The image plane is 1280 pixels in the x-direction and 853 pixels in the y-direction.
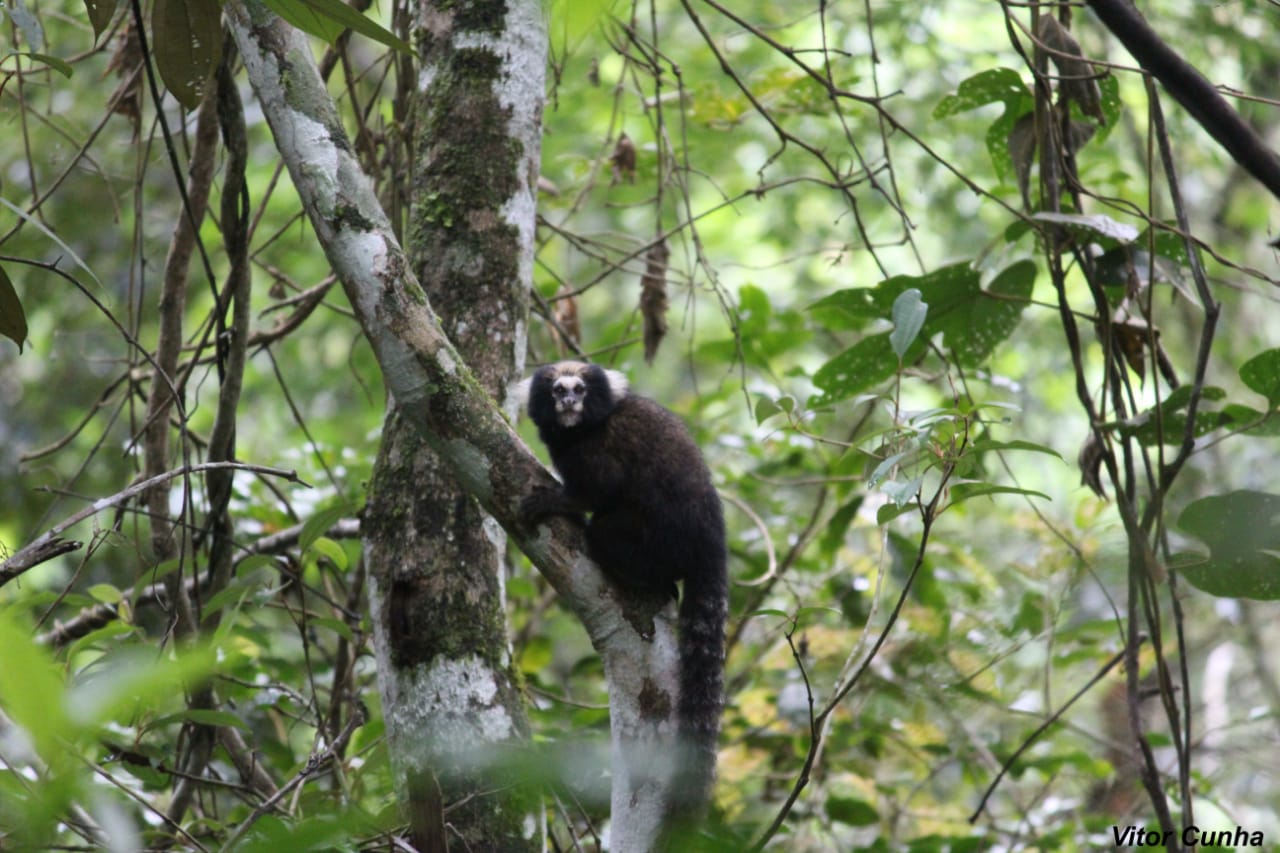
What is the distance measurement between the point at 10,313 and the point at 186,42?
79cm

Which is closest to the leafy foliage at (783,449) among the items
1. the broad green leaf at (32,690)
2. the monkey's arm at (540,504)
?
the broad green leaf at (32,690)

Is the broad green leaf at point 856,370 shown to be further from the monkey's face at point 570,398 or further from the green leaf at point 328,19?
the green leaf at point 328,19

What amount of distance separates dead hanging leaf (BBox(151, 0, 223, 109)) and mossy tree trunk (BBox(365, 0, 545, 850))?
76 centimetres

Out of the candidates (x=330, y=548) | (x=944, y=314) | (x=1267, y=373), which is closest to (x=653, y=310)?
(x=944, y=314)

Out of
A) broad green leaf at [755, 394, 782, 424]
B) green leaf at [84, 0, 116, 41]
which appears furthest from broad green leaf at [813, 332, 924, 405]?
green leaf at [84, 0, 116, 41]

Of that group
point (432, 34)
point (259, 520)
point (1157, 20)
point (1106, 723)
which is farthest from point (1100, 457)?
point (1106, 723)

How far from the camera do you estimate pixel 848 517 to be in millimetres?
4848

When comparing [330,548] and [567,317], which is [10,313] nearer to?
[330,548]

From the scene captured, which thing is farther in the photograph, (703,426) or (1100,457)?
(703,426)

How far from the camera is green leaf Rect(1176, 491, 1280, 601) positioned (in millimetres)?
2873

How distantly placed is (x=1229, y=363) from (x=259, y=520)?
7.17m

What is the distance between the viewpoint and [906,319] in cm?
252

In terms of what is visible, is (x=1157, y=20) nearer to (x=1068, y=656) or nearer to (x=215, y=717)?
(x=1068, y=656)

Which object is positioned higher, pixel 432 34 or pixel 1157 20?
pixel 1157 20
